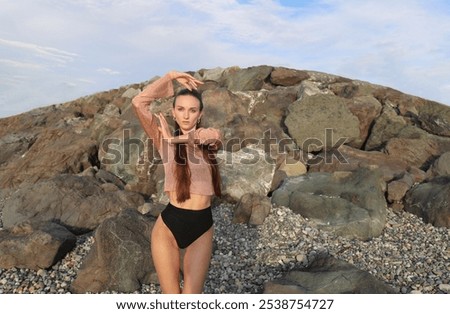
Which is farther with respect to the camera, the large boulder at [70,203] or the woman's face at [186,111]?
the large boulder at [70,203]

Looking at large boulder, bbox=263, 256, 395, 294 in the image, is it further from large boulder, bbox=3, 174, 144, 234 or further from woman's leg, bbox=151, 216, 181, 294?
large boulder, bbox=3, 174, 144, 234

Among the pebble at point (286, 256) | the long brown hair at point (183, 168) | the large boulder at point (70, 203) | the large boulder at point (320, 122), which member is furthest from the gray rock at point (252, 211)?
the large boulder at point (320, 122)

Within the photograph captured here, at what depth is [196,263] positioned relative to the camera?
13.9 ft

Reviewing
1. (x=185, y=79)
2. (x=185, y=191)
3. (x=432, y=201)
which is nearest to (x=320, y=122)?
(x=432, y=201)

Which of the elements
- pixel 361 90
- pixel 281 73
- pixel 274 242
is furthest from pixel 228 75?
pixel 274 242

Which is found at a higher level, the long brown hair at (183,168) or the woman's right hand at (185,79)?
the woman's right hand at (185,79)

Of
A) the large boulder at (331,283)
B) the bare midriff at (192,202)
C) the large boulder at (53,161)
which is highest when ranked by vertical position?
the bare midriff at (192,202)

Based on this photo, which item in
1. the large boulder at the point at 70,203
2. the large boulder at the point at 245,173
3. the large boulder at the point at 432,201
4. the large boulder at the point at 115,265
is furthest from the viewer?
the large boulder at the point at 245,173

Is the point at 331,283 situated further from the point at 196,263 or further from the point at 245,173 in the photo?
the point at 245,173

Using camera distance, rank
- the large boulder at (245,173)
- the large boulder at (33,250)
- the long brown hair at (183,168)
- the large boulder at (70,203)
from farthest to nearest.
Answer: the large boulder at (245,173), the large boulder at (70,203), the large boulder at (33,250), the long brown hair at (183,168)

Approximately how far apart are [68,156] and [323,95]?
33.0ft

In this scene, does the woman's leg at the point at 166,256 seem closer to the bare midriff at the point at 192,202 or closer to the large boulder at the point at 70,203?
the bare midriff at the point at 192,202

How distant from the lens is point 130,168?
14531 millimetres

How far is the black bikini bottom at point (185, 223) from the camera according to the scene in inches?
166
